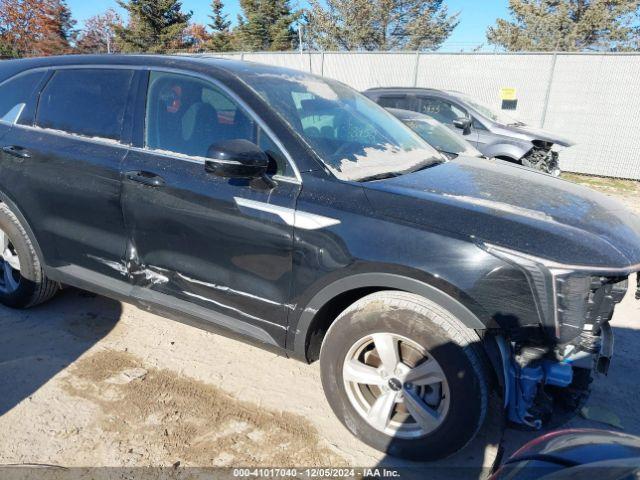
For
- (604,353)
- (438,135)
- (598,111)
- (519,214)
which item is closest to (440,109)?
(438,135)

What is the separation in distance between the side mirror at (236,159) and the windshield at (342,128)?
1.00 ft

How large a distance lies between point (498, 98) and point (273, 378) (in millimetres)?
12132

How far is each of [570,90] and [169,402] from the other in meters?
12.7

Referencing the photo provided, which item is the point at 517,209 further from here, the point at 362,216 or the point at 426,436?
the point at 426,436

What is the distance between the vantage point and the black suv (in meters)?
2.12

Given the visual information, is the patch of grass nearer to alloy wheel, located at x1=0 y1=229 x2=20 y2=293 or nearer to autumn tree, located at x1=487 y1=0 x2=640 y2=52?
alloy wheel, located at x1=0 y1=229 x2=20 y2=293

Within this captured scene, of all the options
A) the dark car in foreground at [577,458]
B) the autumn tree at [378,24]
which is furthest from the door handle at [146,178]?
the autumn tree at [378,24]

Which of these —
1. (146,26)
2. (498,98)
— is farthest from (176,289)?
(146,26)

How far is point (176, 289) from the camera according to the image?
9.61 feet

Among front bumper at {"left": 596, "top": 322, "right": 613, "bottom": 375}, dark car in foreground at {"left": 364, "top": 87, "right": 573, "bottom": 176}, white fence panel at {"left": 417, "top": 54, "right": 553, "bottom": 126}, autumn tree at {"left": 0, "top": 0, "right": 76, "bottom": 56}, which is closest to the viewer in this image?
front bumper at {"left": 596, "top": 322, "right": 613, "bottom": 375}

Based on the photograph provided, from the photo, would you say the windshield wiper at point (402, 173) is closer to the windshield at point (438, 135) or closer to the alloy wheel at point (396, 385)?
the alloy wheel at point (396, 385)

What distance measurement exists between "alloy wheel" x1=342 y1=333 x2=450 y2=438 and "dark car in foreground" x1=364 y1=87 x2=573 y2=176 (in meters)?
6.23

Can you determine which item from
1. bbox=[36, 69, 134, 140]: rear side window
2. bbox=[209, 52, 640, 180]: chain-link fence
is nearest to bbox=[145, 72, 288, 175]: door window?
bbox=[36, 69, 134, 140]: rear side window

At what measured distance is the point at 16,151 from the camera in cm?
338
